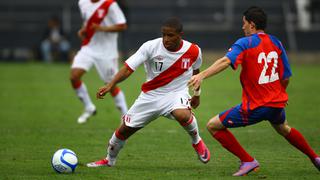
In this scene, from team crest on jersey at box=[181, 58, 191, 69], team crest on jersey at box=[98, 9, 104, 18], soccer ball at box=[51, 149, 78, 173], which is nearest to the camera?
soccer ball at box=[51, 149, 78, 173]

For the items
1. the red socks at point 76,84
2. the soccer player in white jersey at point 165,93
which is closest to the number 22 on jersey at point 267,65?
the soccer player in white jersey at point 165,93

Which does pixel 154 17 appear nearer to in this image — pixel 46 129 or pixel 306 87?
pixel 306 87

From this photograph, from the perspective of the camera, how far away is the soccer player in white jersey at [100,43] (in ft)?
47.3

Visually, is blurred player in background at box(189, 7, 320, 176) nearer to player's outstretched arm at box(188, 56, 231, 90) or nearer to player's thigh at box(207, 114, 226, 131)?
player's thigh at box(207, 114, 226, 131)

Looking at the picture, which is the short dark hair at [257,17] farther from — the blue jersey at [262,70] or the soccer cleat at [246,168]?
the soccer cleat at [246,168]

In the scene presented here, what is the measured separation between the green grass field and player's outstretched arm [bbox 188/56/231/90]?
1359 millimetres

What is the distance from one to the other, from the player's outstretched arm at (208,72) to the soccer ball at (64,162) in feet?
6.47

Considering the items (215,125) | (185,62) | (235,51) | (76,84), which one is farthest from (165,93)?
(76,84)

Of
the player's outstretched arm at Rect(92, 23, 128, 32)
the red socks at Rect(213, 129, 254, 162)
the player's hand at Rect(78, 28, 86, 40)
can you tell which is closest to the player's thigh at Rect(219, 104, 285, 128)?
the red socks at Rect(213, 129, 254, 162)

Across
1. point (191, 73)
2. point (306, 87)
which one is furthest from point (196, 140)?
point (306, 87)

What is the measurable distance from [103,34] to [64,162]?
597 cm

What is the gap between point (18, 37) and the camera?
105ft

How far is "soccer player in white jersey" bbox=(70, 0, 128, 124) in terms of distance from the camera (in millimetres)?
14430

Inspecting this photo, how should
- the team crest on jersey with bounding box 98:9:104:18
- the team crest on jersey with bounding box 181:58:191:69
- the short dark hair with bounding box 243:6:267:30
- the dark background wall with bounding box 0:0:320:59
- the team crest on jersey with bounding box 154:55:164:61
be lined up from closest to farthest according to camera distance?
the short dark hair with bounding box 243:6:267:30 < the team crest on jersey with bounding box 154:55:164:61 < the team crest on jersey with bounding box 181:58:191:69 < the team crest on jersey with bounding box 98:9:104:18 < the dark background wall with bounding box 0:0:320:59
